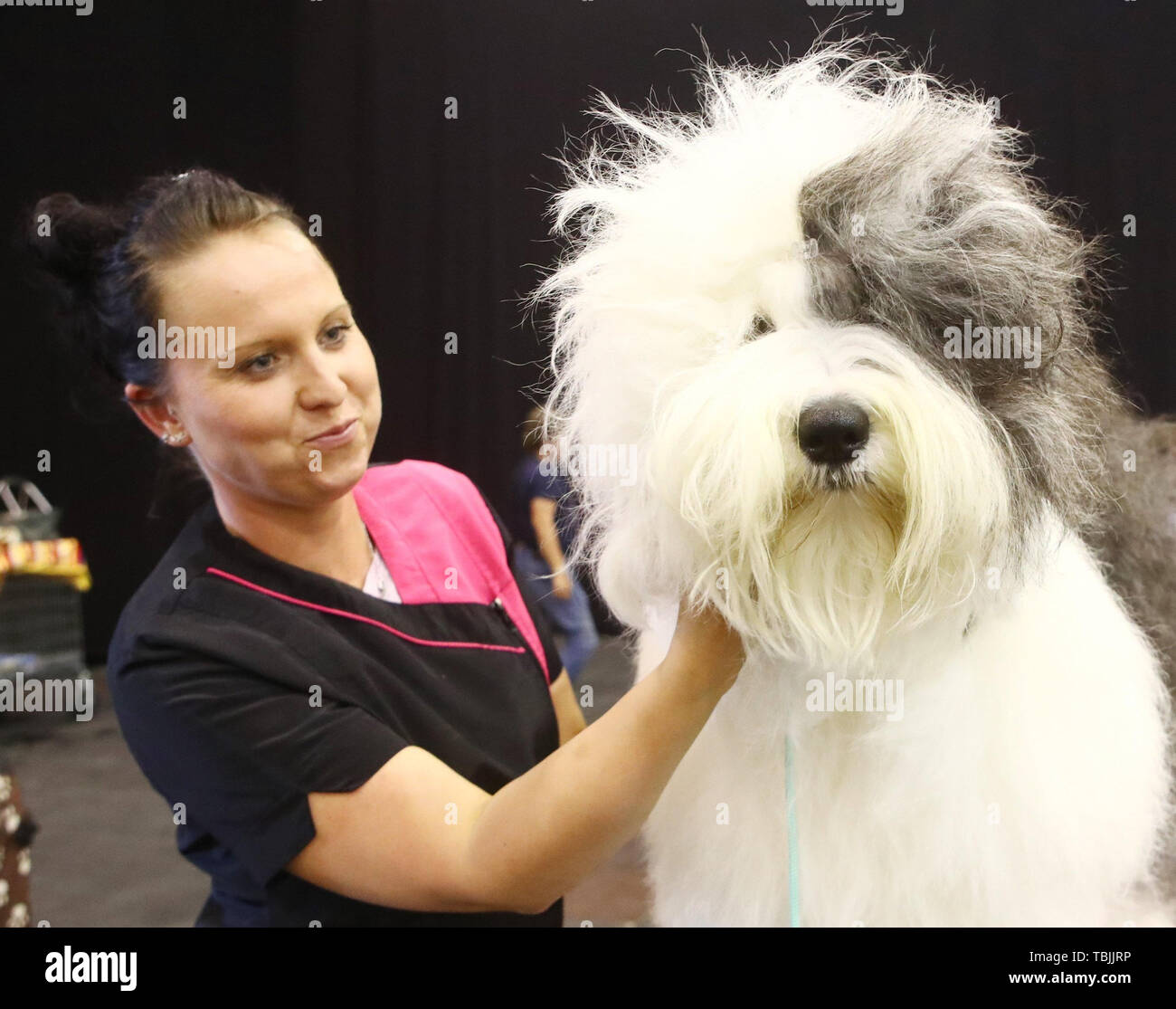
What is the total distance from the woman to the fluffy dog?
13cm

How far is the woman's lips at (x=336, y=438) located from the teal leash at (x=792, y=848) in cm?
64

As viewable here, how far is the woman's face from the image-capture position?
1.18 m

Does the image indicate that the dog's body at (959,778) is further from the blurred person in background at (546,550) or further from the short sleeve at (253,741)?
the short sleeve at (253,741)

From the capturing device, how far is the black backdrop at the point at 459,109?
1394mm

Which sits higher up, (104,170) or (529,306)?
(104,170)

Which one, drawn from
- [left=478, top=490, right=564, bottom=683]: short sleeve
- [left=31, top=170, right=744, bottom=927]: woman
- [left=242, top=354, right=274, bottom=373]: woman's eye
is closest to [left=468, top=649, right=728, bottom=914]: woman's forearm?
[left=31, top=170, right=744, bottom=927]: woman

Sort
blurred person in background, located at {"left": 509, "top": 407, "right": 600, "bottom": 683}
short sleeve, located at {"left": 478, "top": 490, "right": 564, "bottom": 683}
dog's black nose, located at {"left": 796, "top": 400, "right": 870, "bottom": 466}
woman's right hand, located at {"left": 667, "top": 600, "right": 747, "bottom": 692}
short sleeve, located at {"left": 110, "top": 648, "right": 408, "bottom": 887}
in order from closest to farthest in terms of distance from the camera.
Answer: dog's black nose, located at {"left": 796, "top": 400, "right": 870, "bottom": 466} → woman's right hand, located at {"left": 667, "top": 600, "right": 747, "bottom": 692} → short sleeve, located at {"left": 110, "top": 648, "right": 408, "bottom": 887} → blurred person in background, located at {"left": 509, "top": 407, "right": 600, "bottom": 683} → short sleeve, located at {"left": 478, "top": 490, "right": 564, "bottom": 683}

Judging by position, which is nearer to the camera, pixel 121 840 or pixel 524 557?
pixel 524 557

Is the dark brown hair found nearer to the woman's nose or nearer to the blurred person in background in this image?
the woman's nose
